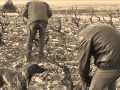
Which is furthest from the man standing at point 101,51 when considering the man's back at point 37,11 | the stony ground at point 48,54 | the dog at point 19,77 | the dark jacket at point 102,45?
the man's back at point 37,11

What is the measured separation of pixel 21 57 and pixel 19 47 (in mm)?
1419

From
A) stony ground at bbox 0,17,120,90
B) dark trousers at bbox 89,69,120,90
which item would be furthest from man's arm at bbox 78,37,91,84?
stony ground at bbox 0,17,120,90

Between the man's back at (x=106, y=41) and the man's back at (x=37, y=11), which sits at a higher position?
→ the man's back at (x=106, y=41)

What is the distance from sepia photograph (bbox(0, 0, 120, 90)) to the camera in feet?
19.8

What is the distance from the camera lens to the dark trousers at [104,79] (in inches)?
240

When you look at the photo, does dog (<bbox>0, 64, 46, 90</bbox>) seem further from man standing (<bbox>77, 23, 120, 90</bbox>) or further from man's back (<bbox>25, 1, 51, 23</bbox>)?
man's back (<bbox>25, 1, 51, 23</bbox>)

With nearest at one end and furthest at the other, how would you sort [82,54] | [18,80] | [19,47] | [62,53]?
[82,54] < [18,80] < [62,53] < [19,47]

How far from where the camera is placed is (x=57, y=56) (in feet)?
39.5

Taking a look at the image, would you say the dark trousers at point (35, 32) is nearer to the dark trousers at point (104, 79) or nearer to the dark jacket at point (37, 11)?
the dark jacket at point (37, 11)

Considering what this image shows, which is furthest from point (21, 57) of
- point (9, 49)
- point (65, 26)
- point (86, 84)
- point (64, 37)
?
point (65, 26)

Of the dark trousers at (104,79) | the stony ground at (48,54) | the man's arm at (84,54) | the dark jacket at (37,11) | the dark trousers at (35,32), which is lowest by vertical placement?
the stony ground at (48,54)

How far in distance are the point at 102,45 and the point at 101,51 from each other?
0.10m

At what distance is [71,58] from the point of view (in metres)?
11.9

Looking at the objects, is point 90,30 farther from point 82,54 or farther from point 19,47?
point 19,47
